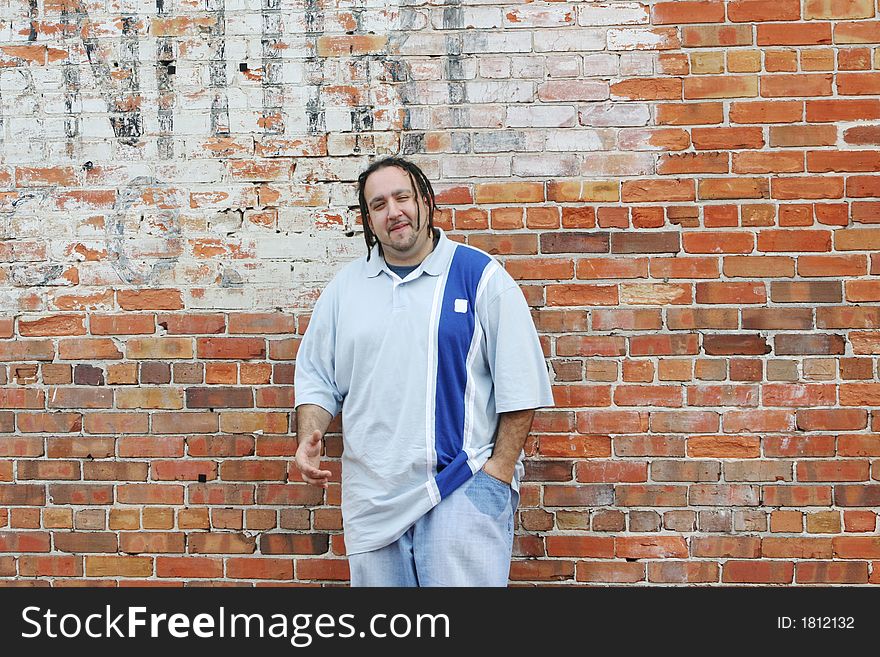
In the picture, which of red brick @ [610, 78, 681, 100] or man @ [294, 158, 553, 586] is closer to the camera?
man @ [294, 158, 553, 586]

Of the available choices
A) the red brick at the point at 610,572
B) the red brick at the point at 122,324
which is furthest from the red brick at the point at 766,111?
the red brick at the point at 122,324

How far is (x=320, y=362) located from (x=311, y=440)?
354 mm

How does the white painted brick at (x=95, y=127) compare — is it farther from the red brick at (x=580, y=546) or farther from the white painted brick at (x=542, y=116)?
the red brick at (x=580, y=546)

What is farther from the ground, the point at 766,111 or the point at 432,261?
the point at 766,111

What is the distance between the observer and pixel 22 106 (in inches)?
138

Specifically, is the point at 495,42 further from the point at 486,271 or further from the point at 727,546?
the point at 727,546

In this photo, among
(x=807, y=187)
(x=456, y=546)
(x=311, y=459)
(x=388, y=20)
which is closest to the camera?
(x=456, y=546)

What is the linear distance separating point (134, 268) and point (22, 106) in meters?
0.80

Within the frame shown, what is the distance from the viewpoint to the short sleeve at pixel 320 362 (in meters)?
3.06

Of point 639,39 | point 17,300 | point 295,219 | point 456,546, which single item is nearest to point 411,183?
point 295,219

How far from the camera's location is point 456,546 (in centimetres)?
278

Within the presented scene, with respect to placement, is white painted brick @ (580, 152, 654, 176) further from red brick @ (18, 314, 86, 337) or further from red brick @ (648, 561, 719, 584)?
red brick @ (18, 314, 86, 337)

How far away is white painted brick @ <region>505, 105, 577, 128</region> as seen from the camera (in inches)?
131

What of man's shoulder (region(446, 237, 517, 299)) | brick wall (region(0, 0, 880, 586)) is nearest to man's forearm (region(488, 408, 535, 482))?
man's shoulder (region(446, 237, 517, 299))
